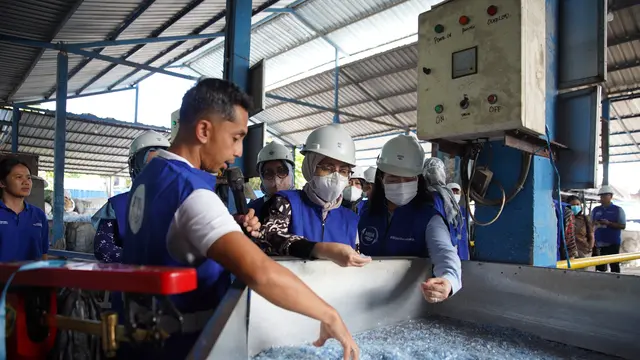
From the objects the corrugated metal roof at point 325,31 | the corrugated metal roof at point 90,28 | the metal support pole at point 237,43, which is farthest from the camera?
the corrugated metal roof at point 325,31

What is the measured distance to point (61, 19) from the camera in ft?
22.8

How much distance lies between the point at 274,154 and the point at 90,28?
594cm

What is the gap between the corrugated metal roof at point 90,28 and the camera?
6750 millimetres

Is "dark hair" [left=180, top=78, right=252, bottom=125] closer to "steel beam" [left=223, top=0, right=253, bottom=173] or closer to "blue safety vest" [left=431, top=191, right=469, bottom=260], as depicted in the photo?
"blue safety vest" [left=431, top=191, right=469, bottom=260]

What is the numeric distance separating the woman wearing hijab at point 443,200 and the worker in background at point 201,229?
1.28 m

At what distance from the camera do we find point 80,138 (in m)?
13.8

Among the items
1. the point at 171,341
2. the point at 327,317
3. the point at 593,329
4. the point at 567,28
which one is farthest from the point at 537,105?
the point at 171,341

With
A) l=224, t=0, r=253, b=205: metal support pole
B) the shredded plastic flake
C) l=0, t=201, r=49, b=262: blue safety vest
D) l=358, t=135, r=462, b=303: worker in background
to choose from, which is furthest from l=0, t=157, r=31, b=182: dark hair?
the shredded plastic flake

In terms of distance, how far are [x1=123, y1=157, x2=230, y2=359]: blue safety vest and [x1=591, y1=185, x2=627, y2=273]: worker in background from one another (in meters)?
8.65

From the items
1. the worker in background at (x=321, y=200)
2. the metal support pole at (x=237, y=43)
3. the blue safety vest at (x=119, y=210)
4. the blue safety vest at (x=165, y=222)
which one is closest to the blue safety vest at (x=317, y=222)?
the worker in background at (x=321, y=200)

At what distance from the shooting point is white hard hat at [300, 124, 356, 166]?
238cm

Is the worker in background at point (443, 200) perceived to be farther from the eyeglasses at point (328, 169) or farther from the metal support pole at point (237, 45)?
the metal support pole at point (237, 45)

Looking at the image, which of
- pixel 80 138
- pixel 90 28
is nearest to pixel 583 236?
pixel 90 28

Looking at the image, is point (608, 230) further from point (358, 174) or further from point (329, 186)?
point (329, 186)
